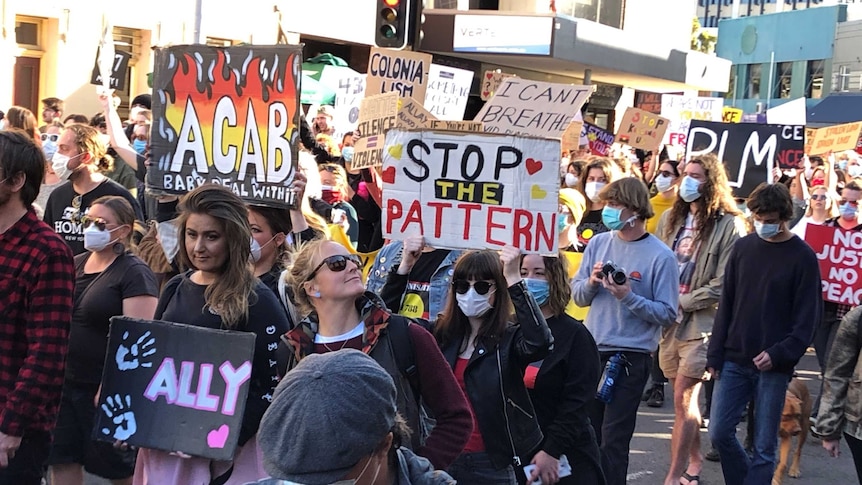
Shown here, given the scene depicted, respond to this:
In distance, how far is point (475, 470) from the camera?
4.62m

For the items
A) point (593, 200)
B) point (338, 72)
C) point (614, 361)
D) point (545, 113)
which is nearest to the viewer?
point (614, 361)

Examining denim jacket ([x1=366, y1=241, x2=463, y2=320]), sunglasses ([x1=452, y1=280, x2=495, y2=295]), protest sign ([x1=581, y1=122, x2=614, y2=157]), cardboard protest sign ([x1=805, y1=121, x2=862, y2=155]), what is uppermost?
cardboard protest sign ([x1=805, y1=121, x2=862, y2=155])

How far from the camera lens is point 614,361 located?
6.44 meters

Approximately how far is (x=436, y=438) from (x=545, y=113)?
5159 mm

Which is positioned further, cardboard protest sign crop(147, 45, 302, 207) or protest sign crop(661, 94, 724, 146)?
protest sign crop(661, 94, 724, 146)

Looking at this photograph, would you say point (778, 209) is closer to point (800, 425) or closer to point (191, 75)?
point (800, 425)

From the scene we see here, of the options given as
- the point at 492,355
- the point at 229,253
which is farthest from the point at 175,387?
the point at 492,355

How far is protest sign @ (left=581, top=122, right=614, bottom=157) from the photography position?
53.3 feet

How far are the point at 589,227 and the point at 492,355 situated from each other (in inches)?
181

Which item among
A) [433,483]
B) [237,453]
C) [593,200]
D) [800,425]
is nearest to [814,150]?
[593,200]

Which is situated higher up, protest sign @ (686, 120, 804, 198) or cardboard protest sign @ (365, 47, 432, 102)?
cardboard protest sign @ (365, 47, 432, 102)

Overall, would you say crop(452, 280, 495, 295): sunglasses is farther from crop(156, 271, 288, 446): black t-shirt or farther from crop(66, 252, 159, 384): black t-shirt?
crop(66, 252, 159, 384): black t-shirt

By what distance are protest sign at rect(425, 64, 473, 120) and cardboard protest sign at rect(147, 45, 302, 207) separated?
21.4ft

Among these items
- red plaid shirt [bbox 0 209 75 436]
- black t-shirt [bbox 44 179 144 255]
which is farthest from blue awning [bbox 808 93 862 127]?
red plaid shirt [bbox 0 209 75 436]
